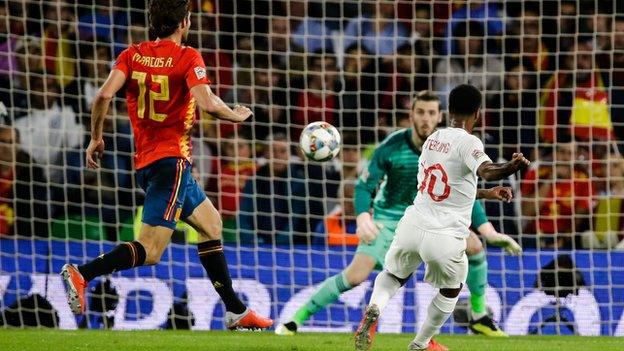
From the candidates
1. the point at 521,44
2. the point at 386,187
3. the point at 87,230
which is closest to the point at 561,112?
the point at 521,44

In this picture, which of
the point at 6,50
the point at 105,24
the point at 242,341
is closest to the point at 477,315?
the point at 242,341

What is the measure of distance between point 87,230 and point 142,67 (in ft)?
14.2

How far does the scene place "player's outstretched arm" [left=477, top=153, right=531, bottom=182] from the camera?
5.23 m

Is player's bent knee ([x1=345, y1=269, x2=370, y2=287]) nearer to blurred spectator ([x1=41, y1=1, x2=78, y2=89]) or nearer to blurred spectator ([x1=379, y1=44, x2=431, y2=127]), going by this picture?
blurred spectator ([x1=379, y1=44, x2=431, y2=127])

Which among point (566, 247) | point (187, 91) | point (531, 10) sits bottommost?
point (566, 247)

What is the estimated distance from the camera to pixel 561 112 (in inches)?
424

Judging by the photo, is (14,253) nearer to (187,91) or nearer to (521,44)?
(187,91)

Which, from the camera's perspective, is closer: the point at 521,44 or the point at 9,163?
the point at 9,163

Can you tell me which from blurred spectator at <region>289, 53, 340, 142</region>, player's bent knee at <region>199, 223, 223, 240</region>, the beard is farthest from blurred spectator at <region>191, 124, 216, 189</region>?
player's bent knee at <region>199, 223, 223, 240</region>

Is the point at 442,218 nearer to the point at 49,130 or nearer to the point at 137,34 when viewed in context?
the point at 49,130

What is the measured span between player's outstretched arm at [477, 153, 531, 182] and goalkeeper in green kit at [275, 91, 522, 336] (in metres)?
2.23

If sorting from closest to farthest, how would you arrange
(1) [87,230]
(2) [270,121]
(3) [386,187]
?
(3) [386,187]
(1) [87,230]
(2) [270,121]

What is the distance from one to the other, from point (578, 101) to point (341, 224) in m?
2.56

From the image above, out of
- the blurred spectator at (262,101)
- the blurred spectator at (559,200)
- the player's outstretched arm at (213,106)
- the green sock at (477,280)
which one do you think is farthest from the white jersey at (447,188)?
the blurred spectator at (262,101)
